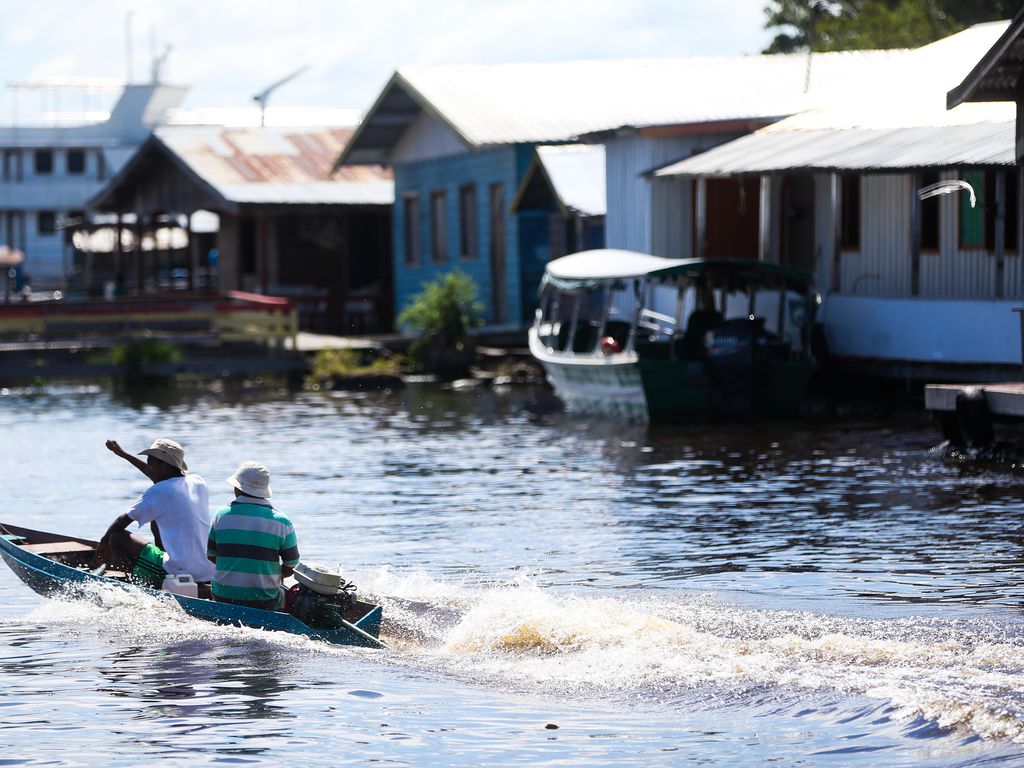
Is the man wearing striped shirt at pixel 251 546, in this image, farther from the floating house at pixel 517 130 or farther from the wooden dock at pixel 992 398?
the floating house at pixel 517 130

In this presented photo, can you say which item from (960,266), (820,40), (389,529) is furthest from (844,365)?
(820,40)

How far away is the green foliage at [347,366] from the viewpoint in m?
34.1

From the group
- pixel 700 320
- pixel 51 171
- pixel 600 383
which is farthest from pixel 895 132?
pixel 51 171

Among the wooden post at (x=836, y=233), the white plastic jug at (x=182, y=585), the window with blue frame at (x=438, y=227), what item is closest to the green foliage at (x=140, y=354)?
the window with blue frame at (x=438, y=227)

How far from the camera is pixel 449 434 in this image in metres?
25.7

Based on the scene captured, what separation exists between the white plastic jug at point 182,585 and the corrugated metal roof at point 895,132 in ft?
44.9

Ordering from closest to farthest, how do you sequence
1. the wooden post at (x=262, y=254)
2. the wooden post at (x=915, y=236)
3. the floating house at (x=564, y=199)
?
the wooden post at (x=915, y=236)
the floating house at (x=564, y=199)
the wooden post at (x=262, y=254)

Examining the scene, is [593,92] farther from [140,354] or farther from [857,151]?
[857,151]

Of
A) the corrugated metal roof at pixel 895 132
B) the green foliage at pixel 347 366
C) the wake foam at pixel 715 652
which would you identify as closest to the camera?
the wake foam at pixel 715 652

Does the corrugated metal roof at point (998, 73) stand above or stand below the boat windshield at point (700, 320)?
above

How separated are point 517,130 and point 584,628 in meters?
25.8

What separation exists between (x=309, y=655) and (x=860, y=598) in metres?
3.94

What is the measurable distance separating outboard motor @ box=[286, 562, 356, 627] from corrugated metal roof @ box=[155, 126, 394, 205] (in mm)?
30290

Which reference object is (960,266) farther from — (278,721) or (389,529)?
(278,721)
